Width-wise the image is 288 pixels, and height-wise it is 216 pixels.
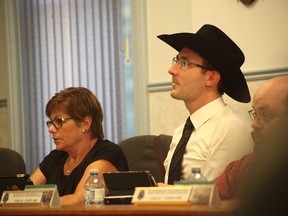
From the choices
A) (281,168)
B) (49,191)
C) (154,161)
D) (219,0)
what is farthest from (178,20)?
(281,168)

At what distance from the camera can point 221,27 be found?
3.44 metres

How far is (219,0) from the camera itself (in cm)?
347

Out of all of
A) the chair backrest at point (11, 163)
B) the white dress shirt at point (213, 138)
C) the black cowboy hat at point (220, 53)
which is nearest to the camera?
the white dress shirt at point (213, 138)

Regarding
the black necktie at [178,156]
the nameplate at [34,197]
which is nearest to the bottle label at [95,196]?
the nameplate at [34,197]

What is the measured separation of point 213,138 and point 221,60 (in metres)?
0.41

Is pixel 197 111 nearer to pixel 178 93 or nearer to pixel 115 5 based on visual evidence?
Result: pixel 178 93

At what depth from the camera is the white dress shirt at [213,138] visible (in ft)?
8.36

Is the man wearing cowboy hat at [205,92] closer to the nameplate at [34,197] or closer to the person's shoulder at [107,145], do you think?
the person's shoulder at [107,145]

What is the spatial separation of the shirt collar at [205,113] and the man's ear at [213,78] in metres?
0.10

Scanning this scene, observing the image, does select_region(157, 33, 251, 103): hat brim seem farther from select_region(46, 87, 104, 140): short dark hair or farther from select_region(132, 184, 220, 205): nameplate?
select_region(132, 184, 220, 205): nameplate

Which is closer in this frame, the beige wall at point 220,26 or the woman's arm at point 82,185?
the woman's arm at point 82,185

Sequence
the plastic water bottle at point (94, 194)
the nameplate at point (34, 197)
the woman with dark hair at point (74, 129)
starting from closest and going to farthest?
the nameplate at point (34, 197), the plastic water bottle at point (94, 194), the woman with dark hair at point (74, 129)

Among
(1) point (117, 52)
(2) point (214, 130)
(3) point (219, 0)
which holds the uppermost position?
(3) point (219, 0)

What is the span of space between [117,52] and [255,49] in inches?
51.6
